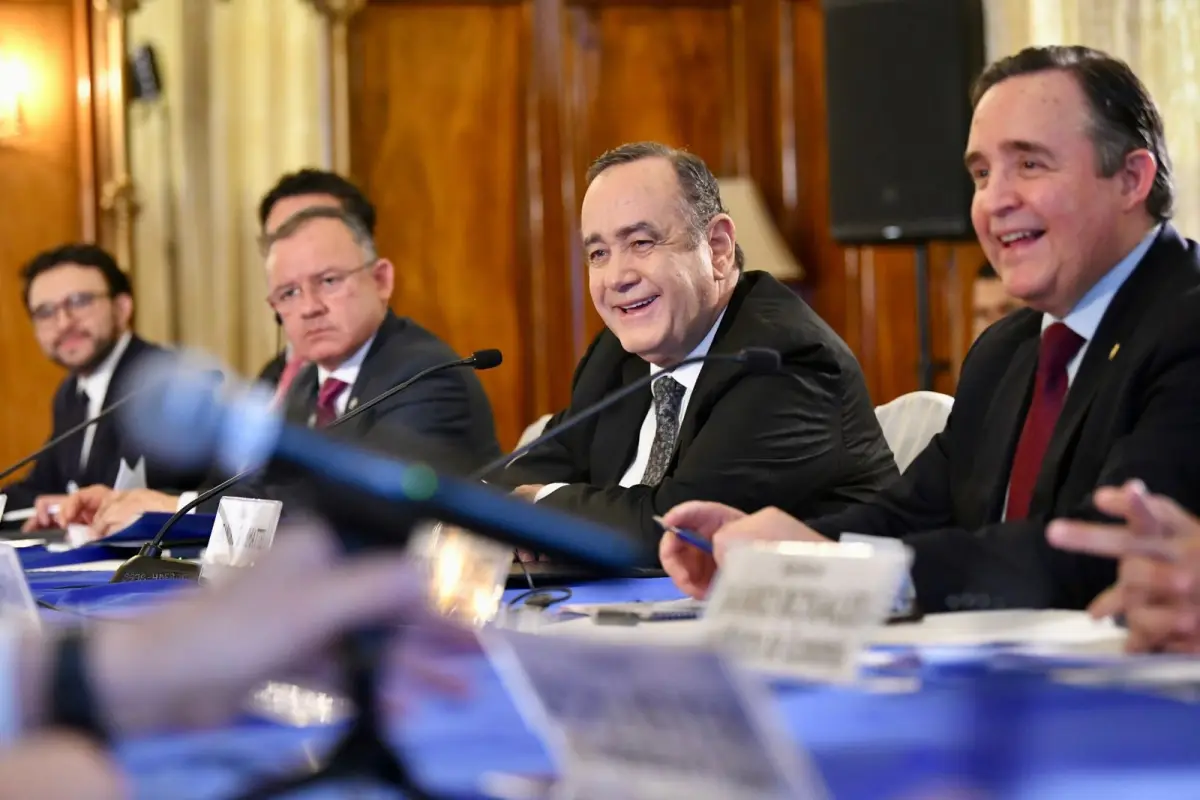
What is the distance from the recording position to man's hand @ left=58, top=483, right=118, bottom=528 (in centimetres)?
393

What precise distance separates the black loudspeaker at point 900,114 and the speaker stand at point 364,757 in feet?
14.5

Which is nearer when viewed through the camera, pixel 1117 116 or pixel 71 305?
pixel 1117 116

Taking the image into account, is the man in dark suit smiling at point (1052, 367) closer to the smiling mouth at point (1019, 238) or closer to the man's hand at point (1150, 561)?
the smiling mouth at point (1019, 238)

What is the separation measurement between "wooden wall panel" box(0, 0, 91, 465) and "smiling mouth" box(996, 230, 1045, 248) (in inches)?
205

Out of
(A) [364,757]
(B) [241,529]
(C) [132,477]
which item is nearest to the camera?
(A) [364,757]

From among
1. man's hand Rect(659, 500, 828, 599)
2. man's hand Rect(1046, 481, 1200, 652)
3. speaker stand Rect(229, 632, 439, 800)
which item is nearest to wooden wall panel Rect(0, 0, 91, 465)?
man's hand Rect(659, 500, 828, 599)

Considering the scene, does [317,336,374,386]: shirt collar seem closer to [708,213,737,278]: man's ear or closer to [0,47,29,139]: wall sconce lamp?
[708,213,737,278]: man's ear

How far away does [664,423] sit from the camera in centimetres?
331

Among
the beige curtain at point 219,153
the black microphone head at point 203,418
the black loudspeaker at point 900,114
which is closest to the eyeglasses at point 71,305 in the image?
the beige curtain at point 219,153

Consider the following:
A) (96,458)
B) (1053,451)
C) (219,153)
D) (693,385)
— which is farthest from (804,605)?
(219,153)

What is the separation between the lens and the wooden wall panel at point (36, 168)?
6660 millimetres

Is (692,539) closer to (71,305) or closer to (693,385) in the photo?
(693,385)

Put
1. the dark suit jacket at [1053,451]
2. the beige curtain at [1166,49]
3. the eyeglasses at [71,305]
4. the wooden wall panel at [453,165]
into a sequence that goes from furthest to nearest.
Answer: the wooden wall panel at [453,165] < the eyeglasses at [71,305] < the beige curtain at [1166,49] < the dark suit jacket at [1053,451]

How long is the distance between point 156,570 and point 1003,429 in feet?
Answer: 4.53
